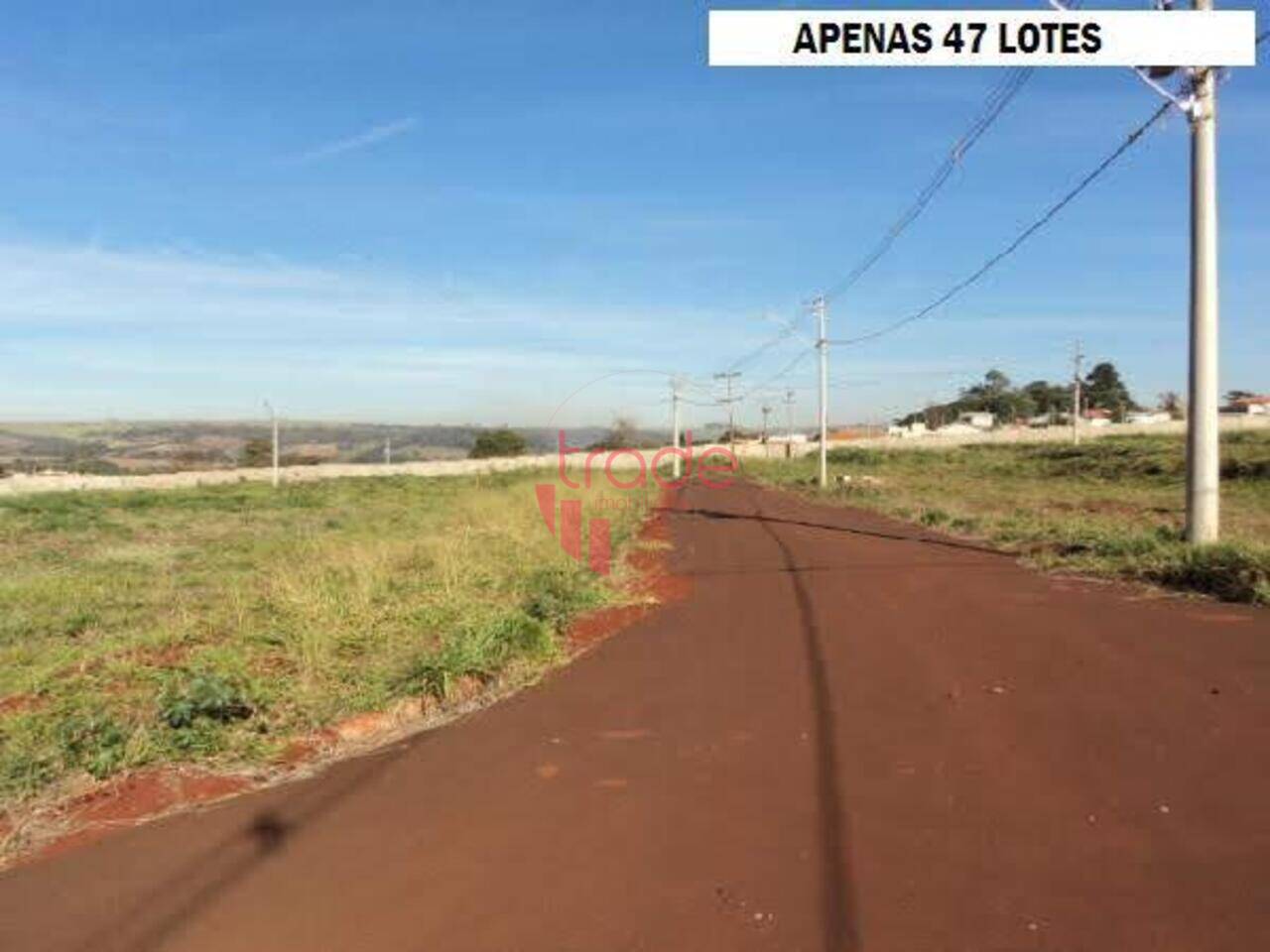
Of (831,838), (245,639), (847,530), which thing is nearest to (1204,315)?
(847,530)

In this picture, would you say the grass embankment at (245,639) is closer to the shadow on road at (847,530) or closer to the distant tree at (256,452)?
the shadow on road at (847,530)

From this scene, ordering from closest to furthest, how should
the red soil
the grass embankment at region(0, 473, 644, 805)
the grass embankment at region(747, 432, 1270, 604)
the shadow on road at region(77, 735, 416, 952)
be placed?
the shadow on road at region(77, 735, 416, 952), the red soil, the grass embankment at region(0, 473, 644, 805), the grass embankment at region(747, 432, 1270, 604)

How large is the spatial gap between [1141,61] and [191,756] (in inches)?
470

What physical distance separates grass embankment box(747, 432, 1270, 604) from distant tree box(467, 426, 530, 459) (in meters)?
32.6

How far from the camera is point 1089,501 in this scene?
28141 millimetres

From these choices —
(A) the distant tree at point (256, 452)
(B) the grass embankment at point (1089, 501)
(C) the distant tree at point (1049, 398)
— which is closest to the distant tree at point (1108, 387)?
(C) the distant tree at point (1049, 398)

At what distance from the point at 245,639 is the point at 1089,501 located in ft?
85.8

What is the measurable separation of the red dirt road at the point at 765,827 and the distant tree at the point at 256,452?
257ft

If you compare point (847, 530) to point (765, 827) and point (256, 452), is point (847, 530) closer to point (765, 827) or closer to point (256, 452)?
point (765, 827)

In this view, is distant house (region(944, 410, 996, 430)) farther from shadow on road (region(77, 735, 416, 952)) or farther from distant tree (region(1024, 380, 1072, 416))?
shadow on road (region(77, 735, 416, 952))

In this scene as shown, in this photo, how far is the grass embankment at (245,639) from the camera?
541 cm

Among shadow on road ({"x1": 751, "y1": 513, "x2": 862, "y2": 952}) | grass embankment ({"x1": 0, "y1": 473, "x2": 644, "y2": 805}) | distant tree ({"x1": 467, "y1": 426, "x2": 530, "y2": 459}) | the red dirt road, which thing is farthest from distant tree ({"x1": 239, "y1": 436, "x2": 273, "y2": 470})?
shadow on road ({"x1": 751, "y1": 513, "x2": 862, "y2": 952})

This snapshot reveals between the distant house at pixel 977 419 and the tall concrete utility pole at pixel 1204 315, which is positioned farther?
the distant house at pixel 977 419

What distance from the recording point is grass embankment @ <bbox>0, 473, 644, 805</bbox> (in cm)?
541
